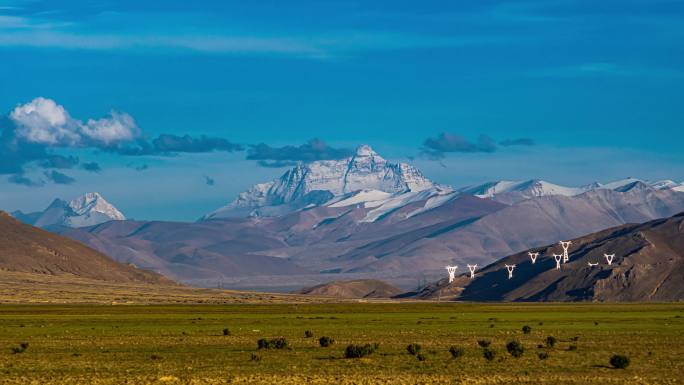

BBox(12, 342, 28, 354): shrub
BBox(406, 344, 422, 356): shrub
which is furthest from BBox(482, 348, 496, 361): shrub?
BBox(12, 342, 28, 354): shrub

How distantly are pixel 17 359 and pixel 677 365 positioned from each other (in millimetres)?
33885

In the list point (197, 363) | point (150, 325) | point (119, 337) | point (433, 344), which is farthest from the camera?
point (150, 325)

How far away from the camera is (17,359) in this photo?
206ft

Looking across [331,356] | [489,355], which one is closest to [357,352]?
[331,356]

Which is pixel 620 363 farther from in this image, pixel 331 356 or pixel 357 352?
pixel 331 356

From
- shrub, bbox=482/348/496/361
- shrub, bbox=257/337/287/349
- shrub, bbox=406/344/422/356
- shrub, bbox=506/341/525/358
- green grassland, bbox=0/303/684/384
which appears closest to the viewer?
green grassland, bbox=0/303/684/384

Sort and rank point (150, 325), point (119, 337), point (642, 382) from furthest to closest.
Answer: point (150, 325), point (119, 337), point (642, 382)

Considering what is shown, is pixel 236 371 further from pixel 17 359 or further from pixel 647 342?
pixel 647 342

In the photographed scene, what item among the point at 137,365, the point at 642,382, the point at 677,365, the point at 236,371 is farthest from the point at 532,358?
the point at 137,365

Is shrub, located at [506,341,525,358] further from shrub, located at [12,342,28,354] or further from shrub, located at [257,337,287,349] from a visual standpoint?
shrub, located at [12,342,28,354]

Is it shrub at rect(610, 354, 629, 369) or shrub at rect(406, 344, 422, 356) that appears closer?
shrub at rect(610, 354, 629, 369)

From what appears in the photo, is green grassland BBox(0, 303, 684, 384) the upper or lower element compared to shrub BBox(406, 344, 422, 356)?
lower

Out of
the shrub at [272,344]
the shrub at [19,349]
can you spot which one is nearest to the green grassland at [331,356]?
the shrub at [19,349]

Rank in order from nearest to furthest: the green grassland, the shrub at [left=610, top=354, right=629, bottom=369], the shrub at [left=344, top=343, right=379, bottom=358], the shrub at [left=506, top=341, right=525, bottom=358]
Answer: the green grassland
the shrub at [left=610, top=354, right=629, bottom=369]
the shrub at [left=506, top=341, right=525, bottom=358]
the shrub at [left=344, top=343, right=379, bottom=358]
